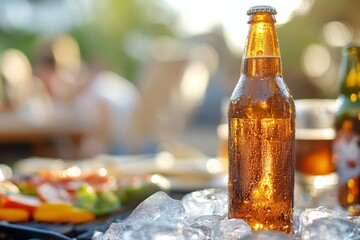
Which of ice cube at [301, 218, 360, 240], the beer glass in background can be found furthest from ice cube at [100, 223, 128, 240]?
the beer glass in background

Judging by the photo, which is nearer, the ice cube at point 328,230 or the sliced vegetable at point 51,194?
the ice cube at point 328,230

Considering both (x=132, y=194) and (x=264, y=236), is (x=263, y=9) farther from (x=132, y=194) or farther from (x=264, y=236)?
(x=132, y=194)

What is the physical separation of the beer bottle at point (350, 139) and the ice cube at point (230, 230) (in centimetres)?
61

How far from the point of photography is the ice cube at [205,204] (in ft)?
4.01

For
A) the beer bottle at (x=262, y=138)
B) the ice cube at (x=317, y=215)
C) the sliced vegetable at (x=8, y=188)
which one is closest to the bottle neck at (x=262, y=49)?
the beer bottle at (x=262, y=138)

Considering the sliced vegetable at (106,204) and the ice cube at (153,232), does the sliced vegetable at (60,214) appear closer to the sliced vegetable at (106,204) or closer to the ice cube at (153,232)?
Answer: the sliced vegetable at (106,204)

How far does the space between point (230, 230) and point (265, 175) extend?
0.50 feet

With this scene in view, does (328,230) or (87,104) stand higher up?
(87,104)

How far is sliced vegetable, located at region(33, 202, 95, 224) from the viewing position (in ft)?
4.73

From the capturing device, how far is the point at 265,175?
3.52 feet

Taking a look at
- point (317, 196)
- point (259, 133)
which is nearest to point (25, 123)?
point (317, 196)

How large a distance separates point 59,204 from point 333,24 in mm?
14483

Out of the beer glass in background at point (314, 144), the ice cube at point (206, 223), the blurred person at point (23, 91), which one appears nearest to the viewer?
the ice cube at point (206, 223)

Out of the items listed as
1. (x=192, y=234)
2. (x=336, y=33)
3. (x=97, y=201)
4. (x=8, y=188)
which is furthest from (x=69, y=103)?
(x=336, y=33)
